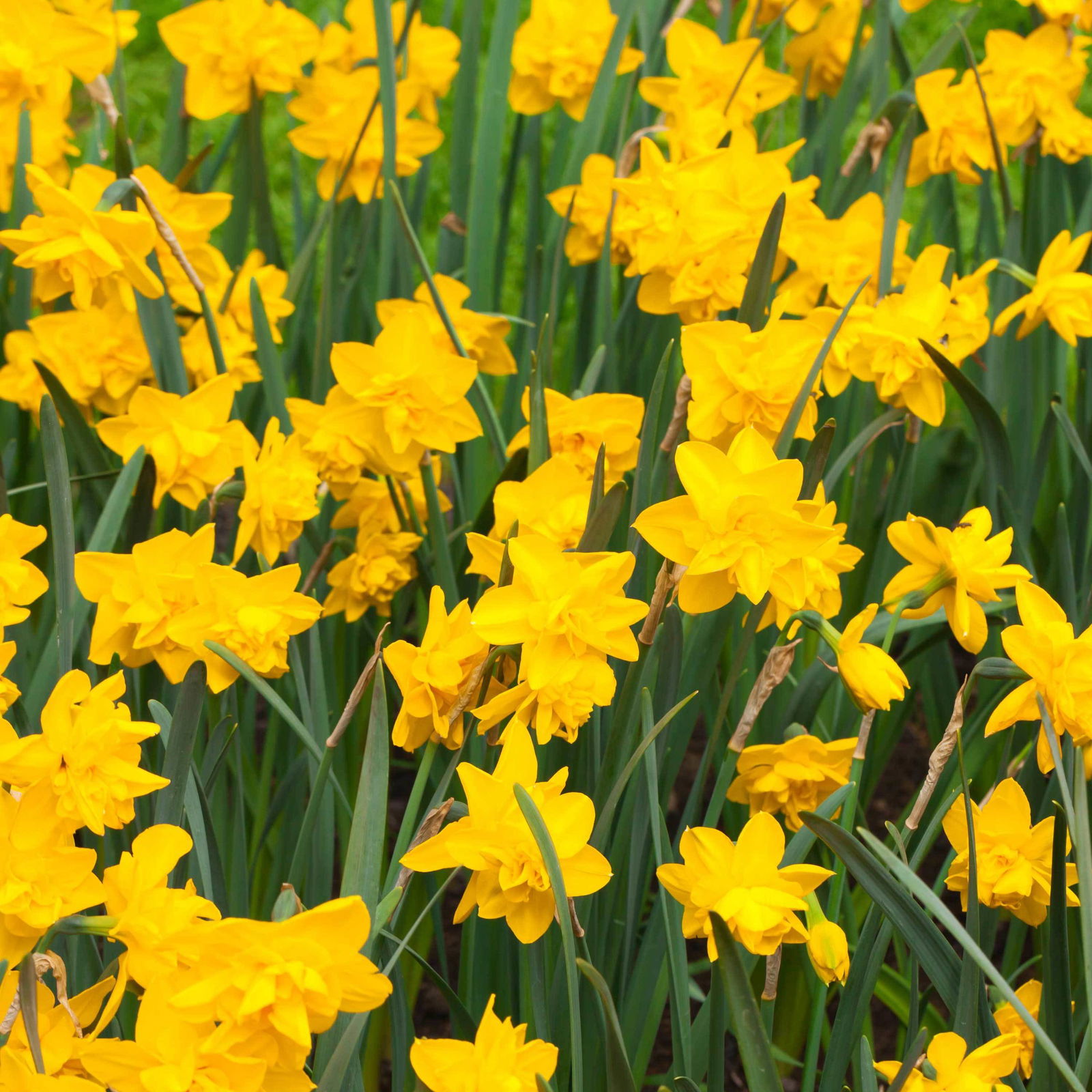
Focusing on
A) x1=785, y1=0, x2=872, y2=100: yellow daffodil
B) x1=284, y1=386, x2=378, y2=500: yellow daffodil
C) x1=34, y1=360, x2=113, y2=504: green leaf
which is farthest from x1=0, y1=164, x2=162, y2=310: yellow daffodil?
x1=785, y1=0, x2=872, y2=100: yellow daffodil

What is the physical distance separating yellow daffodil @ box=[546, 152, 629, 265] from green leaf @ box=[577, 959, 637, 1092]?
1019 millimetres

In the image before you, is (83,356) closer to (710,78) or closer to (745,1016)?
(710,78)

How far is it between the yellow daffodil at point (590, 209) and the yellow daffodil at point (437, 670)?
757 millimetres

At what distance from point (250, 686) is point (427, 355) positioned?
48 centimetres

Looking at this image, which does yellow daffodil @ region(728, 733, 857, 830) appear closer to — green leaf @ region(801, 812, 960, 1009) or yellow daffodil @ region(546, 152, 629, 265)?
green leaf @ region(801, 812, 960, 1009)

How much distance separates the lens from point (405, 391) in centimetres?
124

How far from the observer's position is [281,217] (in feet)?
11.9

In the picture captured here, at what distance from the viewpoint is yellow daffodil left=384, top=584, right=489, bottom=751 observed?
3.08ft

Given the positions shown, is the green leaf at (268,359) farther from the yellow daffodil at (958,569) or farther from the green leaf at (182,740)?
the yellow daffodil at (958,569)

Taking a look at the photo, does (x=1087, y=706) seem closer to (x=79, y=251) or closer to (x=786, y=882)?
(x=786, y=882)

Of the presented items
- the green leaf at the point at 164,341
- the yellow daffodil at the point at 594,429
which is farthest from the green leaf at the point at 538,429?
the green leaf at the point at 164,341

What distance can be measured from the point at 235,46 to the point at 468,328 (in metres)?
0.56

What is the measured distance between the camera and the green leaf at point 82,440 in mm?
1356

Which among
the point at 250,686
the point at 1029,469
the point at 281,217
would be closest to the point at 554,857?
the point at 250,686
